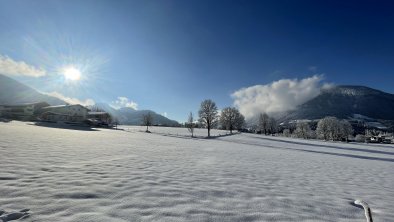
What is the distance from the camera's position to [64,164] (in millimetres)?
9391

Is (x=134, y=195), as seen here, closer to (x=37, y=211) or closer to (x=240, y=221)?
(x=37, y=211)

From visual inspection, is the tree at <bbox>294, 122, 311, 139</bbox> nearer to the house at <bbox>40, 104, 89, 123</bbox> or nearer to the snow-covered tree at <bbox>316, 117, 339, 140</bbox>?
the snow-covered tree at <bbox>316, 117, 339, 140</bbox>

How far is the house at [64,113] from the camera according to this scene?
240ft

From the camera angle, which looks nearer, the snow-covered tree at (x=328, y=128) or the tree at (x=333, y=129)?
the tree at (x=333, y=129)

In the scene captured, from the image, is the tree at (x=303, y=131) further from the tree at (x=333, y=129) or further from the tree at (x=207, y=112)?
the tree at (x=207, y=112)

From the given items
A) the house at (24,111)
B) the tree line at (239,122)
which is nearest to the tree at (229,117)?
the tree line at (239,122)

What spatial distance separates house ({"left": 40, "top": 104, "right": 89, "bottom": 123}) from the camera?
240ft

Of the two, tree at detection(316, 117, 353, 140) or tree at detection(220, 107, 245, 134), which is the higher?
tree at detection(220, 107, 245, 134)

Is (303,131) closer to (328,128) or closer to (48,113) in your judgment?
(328,128)

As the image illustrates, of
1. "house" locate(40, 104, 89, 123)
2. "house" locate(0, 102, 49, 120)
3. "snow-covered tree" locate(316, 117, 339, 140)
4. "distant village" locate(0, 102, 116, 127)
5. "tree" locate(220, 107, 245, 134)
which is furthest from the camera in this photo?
"tree" locate(220, 107, 245, 134)

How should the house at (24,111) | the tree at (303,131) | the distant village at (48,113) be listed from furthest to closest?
the tree at (303,131), the house at (24,111), the distant village at (48,113)

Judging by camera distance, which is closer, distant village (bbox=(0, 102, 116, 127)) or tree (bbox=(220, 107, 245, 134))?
distant village (bbox=(0, 102, 116, 127))

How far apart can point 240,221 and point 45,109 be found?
9497 cm

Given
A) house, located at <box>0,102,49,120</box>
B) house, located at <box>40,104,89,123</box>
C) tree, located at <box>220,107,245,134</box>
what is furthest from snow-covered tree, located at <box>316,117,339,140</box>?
house, located at <box>0,102,49,120</box>
